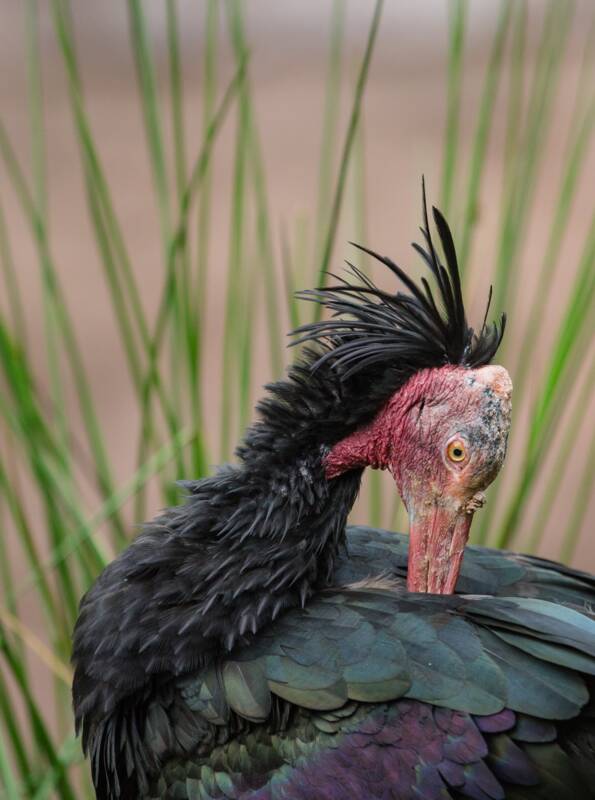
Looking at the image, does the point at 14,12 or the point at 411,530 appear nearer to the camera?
the point at 411,530

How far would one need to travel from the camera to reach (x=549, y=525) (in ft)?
11.4

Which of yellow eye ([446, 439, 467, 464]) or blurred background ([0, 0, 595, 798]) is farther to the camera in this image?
blurred background ([0, 0, 595, 798])

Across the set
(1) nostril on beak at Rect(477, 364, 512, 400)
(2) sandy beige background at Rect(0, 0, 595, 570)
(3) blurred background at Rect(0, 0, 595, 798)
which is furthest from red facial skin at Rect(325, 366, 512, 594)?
(2) sandy beige background at Rect(0, 0, 595, 570)

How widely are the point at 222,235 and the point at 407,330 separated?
2943mm

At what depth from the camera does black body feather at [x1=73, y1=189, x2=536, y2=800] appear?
1.26m

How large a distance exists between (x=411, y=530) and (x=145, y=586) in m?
0.30

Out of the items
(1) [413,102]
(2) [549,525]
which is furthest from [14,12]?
(2) [549,525]

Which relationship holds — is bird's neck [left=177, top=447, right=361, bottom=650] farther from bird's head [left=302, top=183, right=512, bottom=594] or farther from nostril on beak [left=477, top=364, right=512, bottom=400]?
nostril on beak [left=477, top=364, right=512, bottom=400]

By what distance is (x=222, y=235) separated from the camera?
4.17 meters

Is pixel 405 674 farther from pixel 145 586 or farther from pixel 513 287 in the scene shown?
pixel 513 287

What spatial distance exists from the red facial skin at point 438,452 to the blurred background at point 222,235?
153mm

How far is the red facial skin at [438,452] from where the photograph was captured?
1.26 meters

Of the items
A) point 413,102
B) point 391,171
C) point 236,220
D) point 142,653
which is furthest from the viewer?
point 413,102

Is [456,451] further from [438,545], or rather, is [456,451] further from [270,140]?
[270,140]
